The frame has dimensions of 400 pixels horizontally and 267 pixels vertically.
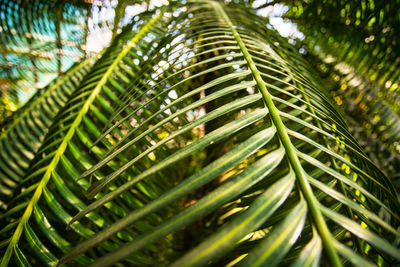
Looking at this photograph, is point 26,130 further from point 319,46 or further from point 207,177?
point 319,46

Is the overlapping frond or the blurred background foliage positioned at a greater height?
the blurred background foliage

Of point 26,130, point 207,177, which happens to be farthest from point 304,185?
point 26,130

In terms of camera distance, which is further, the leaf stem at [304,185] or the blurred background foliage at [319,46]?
the blurred background foliage at [319,46]

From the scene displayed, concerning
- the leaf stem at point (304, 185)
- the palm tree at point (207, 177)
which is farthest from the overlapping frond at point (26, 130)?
the leaf stem at point (304, 185)

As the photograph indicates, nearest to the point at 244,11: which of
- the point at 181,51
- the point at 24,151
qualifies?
the point at 181,51

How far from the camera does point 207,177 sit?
0.54 feet

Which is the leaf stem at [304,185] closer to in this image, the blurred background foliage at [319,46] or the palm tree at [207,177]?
the palm tree at [207,177]

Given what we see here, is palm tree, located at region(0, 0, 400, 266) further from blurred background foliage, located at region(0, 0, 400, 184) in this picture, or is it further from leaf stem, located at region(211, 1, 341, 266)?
blurred background foliage, located at region(0, 0, 400, 184)

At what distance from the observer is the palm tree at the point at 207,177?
0.48 ft

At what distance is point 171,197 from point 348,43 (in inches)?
38.5

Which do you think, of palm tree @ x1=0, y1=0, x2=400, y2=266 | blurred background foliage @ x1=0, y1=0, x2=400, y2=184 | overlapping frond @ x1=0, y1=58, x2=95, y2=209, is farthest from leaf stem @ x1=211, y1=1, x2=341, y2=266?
overlapping frond @ x1=0, y1=58, x2=95, y2=209

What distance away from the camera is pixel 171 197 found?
16 centimetres

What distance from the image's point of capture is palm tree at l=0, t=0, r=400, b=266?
5.8 inches

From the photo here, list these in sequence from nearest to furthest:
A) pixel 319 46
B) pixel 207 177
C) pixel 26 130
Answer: pixel 207 177 → pixel 26 130 → pixel 319 46
